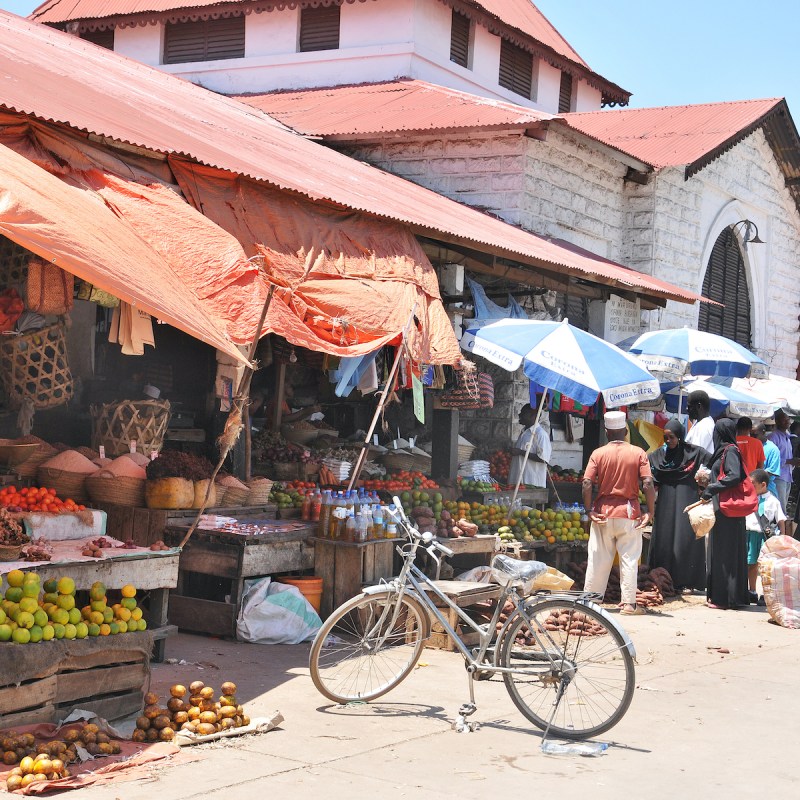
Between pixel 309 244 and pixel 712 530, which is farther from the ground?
pixel 309 244

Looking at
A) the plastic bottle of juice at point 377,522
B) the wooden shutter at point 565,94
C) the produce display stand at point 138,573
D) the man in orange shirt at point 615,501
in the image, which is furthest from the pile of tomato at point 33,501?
the wooden shutter at point 565,94

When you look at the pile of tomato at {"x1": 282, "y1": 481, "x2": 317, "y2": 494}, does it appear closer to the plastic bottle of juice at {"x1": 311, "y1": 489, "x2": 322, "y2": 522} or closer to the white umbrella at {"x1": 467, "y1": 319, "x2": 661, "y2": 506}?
the plastic bottle of juice at {"x1": 311, "y1": 489, "x2": 322, "y2": 522}

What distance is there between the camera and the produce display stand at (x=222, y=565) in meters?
8.53

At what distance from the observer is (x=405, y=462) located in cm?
1327

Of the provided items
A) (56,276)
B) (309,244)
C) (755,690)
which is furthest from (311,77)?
(755,690)

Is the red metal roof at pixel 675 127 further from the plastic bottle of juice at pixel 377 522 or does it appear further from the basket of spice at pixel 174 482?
the basket of spice at pixel 174 482

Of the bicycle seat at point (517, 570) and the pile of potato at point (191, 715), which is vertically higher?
the bicycle seat at point (517, 570)

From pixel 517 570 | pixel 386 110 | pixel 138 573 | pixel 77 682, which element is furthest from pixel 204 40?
pixel 77 682

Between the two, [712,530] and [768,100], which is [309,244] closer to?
[712,530]

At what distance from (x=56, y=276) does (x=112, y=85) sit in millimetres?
3757

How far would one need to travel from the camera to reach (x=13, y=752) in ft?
17.0

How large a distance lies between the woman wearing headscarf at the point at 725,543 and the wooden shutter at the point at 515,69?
501 inches

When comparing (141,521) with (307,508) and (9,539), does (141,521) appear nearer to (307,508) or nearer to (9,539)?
(307,508)

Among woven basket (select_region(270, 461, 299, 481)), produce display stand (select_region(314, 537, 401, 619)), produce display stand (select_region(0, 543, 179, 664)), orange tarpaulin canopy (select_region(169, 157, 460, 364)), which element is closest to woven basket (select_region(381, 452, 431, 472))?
woven basket (select_region(270, 461, 299, 481))
